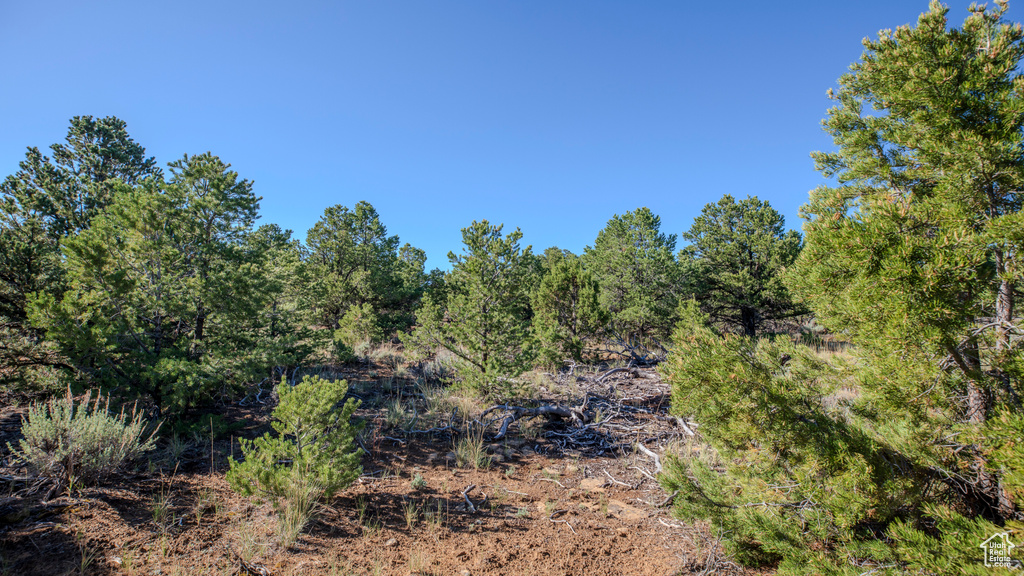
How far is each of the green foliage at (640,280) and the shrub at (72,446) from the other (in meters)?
13.1

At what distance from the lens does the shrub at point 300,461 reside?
3.39 m

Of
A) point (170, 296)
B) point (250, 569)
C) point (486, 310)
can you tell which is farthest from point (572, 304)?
point (250, 569)

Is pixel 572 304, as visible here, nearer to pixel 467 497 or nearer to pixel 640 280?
pixel 640 280

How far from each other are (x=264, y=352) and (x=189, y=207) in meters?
3.07

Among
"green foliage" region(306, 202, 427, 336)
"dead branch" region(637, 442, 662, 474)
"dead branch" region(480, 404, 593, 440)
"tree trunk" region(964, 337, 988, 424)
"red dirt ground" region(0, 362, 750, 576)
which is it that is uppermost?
"green foliage" region(306, 202, 427, 336)

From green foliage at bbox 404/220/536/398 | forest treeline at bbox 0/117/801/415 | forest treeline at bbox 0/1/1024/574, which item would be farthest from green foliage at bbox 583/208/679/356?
forest treeline at bbox 0/1/1024/574

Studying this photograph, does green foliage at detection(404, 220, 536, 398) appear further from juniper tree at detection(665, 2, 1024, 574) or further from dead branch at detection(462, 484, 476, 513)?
juniper tree at detection(665, 2, 1024, 574)

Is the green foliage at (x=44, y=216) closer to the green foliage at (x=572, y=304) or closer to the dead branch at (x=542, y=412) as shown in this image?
the dead branch at (x=542, y=412)

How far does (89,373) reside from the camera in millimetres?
4871

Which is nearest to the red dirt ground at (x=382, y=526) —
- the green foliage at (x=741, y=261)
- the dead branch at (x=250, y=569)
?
the dead branch at (x=250, y=569)

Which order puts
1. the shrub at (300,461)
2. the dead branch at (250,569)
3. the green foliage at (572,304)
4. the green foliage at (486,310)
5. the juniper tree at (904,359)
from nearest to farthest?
the juniper tree at (904,359), the dead branch at (250,569), the shrub at (300,461), the green foliage at (486,310), the green foliage at (572,304)

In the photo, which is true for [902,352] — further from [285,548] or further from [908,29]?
[285,548]

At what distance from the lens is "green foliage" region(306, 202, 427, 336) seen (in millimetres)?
15336

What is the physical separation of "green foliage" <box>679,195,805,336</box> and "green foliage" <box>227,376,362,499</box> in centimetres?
1505
